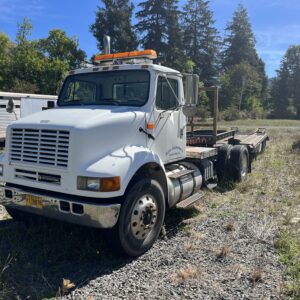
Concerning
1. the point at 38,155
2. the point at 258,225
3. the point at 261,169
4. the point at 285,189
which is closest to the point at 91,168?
the point at 38,155

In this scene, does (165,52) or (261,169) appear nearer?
(261,169)

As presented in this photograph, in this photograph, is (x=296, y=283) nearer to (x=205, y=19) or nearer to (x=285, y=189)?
(x=285, y=189)

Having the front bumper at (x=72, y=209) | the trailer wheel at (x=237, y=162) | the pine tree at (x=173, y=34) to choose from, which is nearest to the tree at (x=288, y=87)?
the pine tree at (x=173, y=34)

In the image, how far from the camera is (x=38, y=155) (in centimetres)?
462

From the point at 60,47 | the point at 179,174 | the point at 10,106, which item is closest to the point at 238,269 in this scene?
the point at 179,174

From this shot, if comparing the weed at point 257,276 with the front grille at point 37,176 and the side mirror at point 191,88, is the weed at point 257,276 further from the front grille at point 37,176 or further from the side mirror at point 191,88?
the side mirror at point 191,88

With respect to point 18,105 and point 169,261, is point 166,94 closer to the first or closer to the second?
point 169,261

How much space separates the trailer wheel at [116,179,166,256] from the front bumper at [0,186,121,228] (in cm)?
25

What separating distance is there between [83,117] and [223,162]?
4.88m

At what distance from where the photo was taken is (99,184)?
4.25m

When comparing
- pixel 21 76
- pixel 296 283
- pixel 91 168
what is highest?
pixel 21 76

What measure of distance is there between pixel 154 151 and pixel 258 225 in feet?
7.03

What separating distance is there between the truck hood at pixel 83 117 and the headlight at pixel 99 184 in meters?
0.65

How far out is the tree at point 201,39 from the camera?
58500mm
